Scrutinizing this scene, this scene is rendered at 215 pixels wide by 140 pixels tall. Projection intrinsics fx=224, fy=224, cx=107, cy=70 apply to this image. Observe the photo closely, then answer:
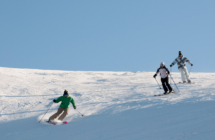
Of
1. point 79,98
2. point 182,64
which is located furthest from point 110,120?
point 182,64

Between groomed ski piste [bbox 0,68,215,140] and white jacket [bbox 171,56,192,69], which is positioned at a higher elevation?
white jacket [bbox 171,56,192,69]

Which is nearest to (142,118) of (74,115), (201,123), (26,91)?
(201,123)

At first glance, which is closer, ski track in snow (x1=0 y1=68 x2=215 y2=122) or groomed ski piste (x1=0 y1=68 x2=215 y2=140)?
groomed ski piste (x1=0 y1=68 x2=215 y2=140)

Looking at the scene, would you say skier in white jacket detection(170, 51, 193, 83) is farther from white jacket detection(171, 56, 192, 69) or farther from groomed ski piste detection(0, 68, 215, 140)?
groomed ski piste detection(0, 68, 215, 140)

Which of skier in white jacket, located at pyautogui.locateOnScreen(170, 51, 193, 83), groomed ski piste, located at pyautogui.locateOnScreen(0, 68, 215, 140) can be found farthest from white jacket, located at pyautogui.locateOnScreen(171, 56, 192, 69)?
groomed ski piste, located at pyautogui.locateOnScreen(0, 68, 215, 140)

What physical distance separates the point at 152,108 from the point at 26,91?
8540 mm

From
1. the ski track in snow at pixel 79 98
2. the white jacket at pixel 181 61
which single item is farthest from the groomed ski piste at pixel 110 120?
the white jacket at pixel 181 61

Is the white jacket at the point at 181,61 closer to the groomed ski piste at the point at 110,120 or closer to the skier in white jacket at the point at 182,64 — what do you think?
the skier in white jacket at the point at 182,64

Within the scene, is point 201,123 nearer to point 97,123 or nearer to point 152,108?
point 152,108

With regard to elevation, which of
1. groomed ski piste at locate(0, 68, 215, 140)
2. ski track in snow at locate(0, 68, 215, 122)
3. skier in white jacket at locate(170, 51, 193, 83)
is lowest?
groomed ski piste at locate(0, 68, 215, 140)

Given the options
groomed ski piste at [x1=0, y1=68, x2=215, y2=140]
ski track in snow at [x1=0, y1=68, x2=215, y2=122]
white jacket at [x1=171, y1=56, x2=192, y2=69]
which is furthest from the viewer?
white jacket at [x1=171, y1=56, x2=192, y2=69]

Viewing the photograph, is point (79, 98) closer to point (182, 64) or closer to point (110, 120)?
point (110, 120)

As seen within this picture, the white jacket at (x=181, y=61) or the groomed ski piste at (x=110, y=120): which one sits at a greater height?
the white jacket at (x=181, y=61)

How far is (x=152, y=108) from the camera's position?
7934 mm
